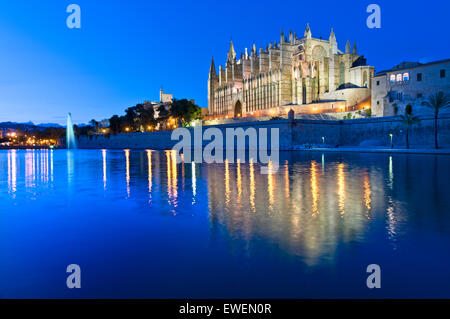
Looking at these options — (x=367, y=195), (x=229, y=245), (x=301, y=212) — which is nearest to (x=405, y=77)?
(x=367, y=195)

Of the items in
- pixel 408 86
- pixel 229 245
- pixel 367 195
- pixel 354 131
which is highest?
pixel 408 86

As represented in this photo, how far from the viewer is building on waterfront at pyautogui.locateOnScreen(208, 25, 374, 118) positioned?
178ft

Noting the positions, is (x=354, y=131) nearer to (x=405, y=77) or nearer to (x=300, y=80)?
(x=405, y=77)

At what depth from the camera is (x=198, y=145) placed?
5628 cm

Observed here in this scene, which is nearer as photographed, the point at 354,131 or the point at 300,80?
the point at 354,131

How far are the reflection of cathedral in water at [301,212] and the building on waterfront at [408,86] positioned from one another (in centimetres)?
3620

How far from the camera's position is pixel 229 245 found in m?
4.41

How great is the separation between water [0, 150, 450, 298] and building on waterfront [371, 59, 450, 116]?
37.9 metres

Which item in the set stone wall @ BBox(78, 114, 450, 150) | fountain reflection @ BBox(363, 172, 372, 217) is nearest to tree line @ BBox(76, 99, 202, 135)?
stone wall @ BBox(78, 114, 450, 150)

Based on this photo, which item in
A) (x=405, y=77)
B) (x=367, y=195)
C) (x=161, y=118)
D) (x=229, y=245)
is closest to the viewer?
(x=229, y=245)

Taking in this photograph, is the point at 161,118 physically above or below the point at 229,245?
above

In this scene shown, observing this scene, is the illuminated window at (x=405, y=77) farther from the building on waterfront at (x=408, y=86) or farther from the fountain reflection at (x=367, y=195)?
the fountain reflection at (x=367, y=195)

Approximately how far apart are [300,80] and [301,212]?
188 ft
